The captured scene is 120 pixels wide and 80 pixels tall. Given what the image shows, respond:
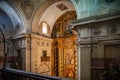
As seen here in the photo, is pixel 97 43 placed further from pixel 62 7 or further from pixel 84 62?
pixel 62 7

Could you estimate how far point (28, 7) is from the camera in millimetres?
12789

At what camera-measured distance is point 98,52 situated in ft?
27.3

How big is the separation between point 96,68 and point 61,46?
7.55m

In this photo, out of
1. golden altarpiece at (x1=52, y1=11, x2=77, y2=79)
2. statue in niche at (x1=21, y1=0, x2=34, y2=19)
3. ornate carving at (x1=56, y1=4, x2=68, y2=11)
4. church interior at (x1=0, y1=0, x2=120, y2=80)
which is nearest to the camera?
church interior at (x1=0, y1=0, x2=120, y2=80)

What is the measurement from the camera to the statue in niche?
1249 cm

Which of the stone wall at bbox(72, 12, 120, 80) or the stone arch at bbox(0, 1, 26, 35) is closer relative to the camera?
the stone wall at bbox(72, 12, 120, 80)

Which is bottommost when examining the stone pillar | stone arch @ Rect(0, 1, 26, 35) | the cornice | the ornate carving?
the stone pillar

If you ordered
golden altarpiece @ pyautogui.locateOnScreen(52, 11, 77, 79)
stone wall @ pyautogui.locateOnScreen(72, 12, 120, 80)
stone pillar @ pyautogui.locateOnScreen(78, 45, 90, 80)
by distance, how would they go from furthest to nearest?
golden altarpiece @ pyautogui.locateOnScreen(52, 11, 77, 79) < stone pillar @ pyautogui.locateOnScreen(78, 45, 90, 80) < stone wall @ pyautogui.locateOnScreen(72, 12, 120, 80)

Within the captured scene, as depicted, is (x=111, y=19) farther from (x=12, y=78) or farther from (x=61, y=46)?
(x=61, y=46)

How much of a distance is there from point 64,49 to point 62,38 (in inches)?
45.6

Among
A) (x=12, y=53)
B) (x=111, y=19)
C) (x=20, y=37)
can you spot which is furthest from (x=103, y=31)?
(x=12, y=53)

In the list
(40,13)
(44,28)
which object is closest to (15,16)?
(40,13)

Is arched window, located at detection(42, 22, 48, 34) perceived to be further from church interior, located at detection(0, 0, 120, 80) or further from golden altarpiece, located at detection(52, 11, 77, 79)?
golden altarpiece, located at detection(52, 11, 77, 79)

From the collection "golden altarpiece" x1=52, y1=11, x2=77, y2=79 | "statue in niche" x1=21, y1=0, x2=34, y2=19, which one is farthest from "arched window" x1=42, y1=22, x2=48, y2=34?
"statue in niche" x1=21, y1=0, x2=34, y2=19
